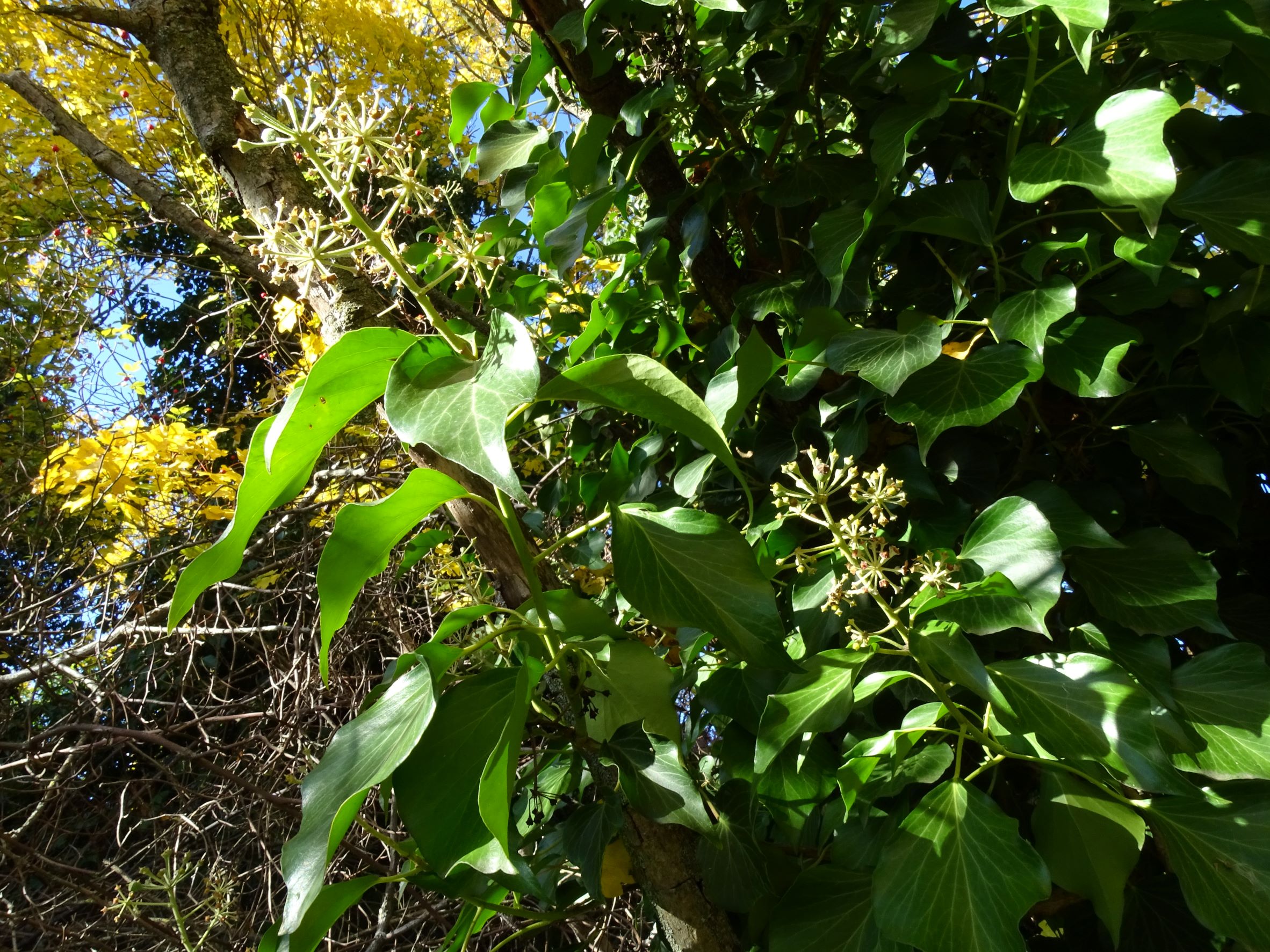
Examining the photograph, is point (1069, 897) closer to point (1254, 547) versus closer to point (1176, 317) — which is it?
point (1254, 547)

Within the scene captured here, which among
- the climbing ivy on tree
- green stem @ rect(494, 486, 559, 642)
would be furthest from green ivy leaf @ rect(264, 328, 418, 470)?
green stem @ rect(494, 486, 559, 642)

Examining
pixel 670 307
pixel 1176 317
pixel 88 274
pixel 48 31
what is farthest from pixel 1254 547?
pixel 48 31

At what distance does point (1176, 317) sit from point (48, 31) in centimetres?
390

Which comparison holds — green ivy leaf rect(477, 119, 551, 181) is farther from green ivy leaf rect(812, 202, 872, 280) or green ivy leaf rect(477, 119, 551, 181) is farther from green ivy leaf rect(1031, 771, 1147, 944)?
green ivy leaf rect(1031, 771, 1147, 944)

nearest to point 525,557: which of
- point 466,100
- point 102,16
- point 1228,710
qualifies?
point 1228,710

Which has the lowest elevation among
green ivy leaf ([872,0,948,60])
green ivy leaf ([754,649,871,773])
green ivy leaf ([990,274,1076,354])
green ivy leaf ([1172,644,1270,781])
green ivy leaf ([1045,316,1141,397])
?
green ivy leaf ([1172,644,1270,781])

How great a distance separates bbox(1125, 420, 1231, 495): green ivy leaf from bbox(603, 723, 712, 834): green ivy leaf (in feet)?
1.49

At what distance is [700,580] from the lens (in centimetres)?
54

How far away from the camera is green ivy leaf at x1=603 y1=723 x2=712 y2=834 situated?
0.63 m

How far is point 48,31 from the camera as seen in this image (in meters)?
3.10

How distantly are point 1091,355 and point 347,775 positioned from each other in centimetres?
61

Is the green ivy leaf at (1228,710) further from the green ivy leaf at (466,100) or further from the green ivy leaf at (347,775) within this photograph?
the green ivy leaf at (466,100)

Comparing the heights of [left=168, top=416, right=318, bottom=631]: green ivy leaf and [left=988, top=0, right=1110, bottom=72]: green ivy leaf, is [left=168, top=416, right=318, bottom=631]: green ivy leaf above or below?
above

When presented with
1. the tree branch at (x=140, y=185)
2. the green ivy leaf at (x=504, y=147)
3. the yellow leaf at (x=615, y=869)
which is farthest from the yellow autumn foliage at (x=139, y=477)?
the yellow leaf at (x=615, y=869)
